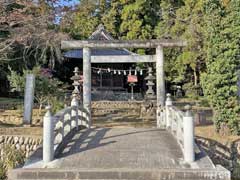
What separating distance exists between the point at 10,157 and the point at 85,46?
463 cm

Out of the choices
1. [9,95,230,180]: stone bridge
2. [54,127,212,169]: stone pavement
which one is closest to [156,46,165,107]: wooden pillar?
[54,127,212,169]: stone pavement

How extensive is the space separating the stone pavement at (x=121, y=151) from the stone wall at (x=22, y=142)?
306 centimetres

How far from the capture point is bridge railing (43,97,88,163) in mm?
8086

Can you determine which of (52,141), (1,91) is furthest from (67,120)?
(1,91)

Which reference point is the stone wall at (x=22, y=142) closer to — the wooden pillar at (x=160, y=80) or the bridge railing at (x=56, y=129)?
the bridge railing at (x=56, y=129)

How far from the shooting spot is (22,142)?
45.1 ft

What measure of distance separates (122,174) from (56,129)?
2.11 m

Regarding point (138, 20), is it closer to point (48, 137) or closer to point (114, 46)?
point (114, 46)

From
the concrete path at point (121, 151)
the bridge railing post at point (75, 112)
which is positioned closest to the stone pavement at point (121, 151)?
the concrete path at point (121, 151)

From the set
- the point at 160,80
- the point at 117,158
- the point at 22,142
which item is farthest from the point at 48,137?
the point at 160,80

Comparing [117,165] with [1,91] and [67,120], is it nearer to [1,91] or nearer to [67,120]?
[67,120]

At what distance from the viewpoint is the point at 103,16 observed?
34.7m

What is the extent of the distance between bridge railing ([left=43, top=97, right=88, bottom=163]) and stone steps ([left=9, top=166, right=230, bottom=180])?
544 millimetres

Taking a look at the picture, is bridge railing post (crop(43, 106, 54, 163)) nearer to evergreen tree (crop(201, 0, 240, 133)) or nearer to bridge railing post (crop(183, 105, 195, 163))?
bridge railing post (crop(183, 105, 195, 163))
